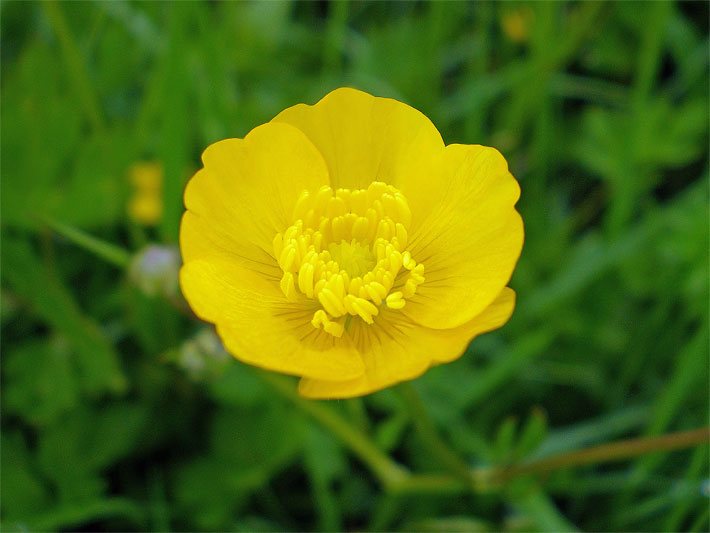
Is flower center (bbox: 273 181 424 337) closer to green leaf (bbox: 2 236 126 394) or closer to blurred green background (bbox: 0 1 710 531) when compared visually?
blurred green background (bbox: 0 1 710 531)

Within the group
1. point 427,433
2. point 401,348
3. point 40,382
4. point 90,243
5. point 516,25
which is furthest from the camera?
point 516,25

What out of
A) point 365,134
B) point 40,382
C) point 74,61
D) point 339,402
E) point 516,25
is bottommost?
point 339,402

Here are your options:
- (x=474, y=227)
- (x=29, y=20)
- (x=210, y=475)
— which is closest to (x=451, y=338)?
(x=474, y=227)

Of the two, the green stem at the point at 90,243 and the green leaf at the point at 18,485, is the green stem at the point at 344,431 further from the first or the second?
the green leaf at the point at 18,485

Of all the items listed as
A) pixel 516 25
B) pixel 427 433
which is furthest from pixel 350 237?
pixel 516 25

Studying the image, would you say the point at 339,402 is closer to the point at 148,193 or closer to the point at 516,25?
the point at 148,193

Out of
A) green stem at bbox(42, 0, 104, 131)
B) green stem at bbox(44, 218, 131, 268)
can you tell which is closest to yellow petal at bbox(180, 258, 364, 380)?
green stem at bbox(44, 218, 131, 268)

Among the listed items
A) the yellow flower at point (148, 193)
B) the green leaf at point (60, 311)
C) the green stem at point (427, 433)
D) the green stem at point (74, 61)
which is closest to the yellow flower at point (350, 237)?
the green stem at point (427, 433)
